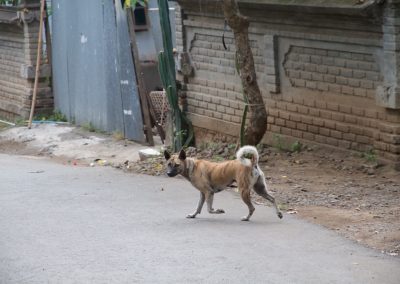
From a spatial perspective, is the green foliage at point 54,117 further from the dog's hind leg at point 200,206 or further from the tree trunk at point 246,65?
the dog's hind leg at point 200,206

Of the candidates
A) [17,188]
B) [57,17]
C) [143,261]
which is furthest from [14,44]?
[143,261]

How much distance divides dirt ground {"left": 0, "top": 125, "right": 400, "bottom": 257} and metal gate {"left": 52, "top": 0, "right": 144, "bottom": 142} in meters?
0.71

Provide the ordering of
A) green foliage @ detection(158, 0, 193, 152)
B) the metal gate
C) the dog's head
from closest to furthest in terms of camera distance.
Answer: the dog's head, green foliage @ detection(158, 0, 193, 152), the metal gate

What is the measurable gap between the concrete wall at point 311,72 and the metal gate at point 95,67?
5.44ft

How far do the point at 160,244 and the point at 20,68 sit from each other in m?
14.8

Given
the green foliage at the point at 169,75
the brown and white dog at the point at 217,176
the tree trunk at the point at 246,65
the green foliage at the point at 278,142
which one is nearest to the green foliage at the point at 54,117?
the green foliage at the point at 169,75

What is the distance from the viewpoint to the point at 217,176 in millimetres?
10820

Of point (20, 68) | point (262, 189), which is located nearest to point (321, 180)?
point (262, 189)

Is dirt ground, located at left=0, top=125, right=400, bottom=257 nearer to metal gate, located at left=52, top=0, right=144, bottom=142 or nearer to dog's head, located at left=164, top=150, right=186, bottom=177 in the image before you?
metal gate, located at left=52, top=0, right=144, bottom=142

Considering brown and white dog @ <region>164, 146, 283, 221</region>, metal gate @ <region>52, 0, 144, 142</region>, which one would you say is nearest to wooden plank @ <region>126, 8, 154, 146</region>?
metal gate @ <region>52, 0, 144, 142</region>

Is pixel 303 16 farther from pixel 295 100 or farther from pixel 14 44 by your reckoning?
pixel 14 44

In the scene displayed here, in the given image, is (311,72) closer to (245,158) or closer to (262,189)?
(262,189)

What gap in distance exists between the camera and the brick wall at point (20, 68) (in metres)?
22.7

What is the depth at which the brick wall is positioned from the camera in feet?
74.3
